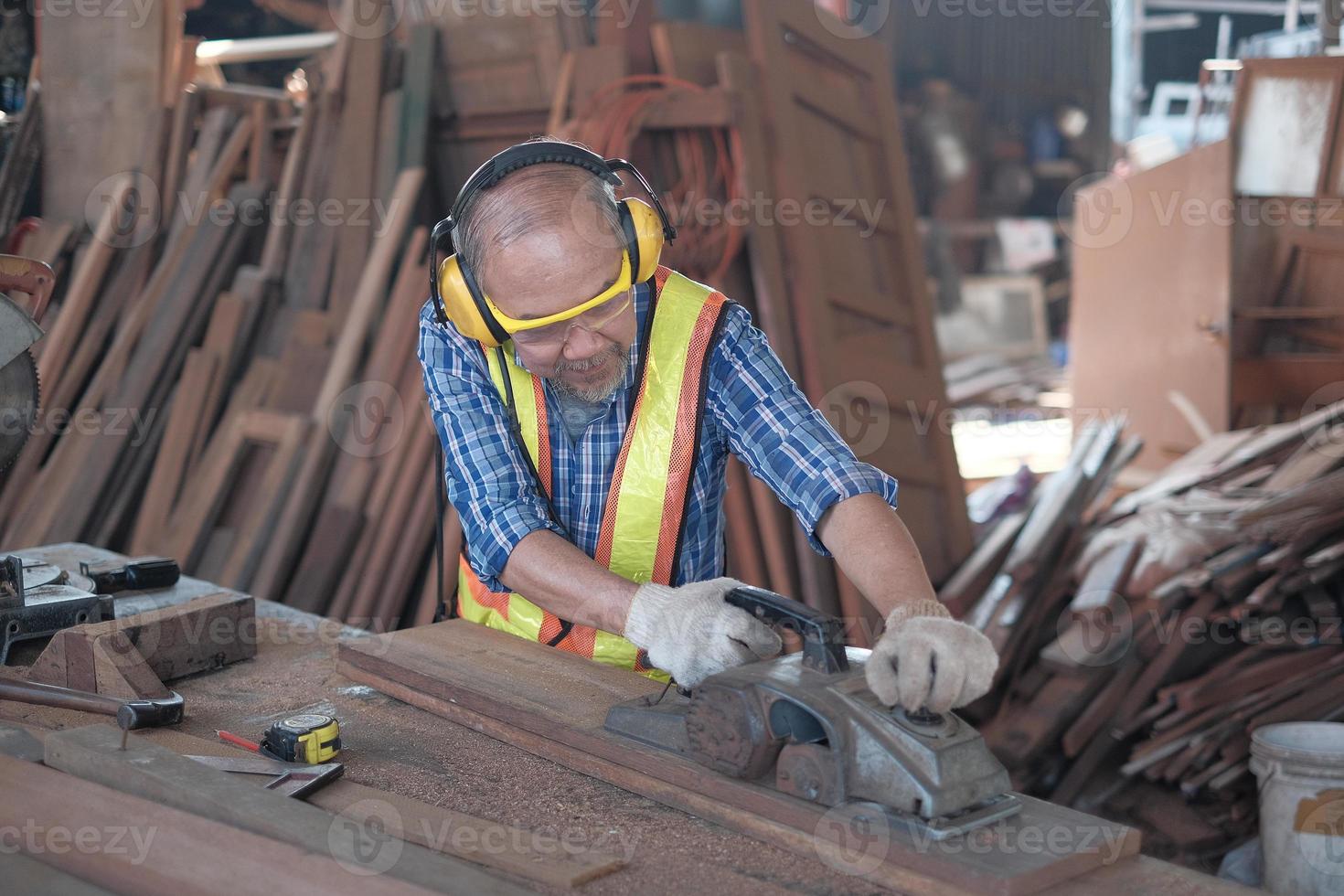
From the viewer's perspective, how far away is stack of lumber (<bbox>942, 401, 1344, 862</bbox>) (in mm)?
3754

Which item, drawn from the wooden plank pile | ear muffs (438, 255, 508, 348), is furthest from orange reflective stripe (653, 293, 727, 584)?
the wooden plank pile

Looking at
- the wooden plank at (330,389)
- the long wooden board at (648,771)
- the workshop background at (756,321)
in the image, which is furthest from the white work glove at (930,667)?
the wooden plank at (330,389)

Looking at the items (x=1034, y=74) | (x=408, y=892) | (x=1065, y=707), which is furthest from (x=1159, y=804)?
(x=1034, y=74)

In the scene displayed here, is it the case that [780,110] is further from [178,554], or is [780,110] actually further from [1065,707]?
[178,554]

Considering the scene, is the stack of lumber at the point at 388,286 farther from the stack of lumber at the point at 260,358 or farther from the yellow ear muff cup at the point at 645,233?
the yellow ear muff cup at the point at 645,233

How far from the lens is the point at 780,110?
178 inches

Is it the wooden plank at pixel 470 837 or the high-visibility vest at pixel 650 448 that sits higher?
the high-visibility vest at pixel 650 448

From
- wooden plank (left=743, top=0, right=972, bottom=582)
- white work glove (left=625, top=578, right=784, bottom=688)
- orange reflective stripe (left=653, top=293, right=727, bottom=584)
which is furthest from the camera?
wooden plank (left=743, top=0, right=972, bottom=582)

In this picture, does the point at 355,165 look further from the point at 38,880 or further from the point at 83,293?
the point at 38,880

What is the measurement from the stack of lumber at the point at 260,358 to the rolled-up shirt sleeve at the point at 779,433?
2403mm

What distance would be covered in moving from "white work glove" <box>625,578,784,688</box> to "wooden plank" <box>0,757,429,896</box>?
0.55 m

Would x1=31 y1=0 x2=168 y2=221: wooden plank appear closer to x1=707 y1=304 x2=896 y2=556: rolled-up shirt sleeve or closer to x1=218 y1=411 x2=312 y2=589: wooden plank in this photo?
x1=218 y1=411 x2=312 y2=589: wooden plank

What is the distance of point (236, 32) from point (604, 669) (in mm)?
7500

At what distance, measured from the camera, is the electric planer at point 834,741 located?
5.00 ft
